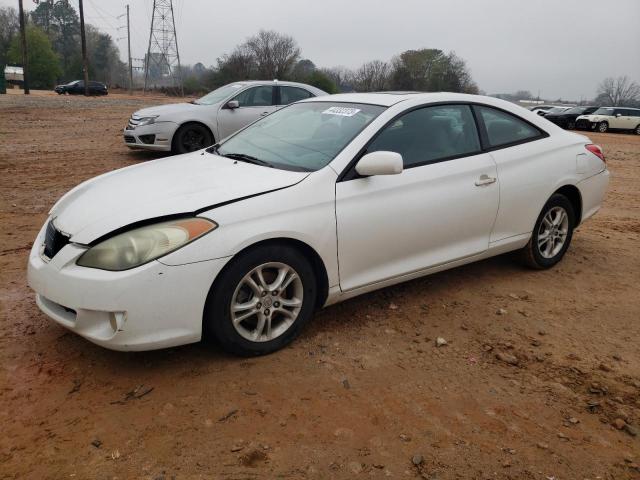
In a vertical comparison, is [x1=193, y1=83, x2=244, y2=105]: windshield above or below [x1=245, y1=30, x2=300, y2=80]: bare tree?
below

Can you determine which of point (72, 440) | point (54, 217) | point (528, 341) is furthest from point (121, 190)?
point (528, 341)

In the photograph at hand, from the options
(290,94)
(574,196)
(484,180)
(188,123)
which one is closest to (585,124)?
(290,94)

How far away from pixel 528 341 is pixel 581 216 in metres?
1.91

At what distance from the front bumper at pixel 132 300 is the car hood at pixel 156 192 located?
0.76 ft

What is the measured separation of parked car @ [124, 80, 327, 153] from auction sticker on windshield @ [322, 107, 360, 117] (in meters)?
5.88

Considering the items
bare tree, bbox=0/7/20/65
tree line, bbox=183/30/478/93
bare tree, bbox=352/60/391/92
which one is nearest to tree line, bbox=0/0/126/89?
bare tree, bbox=0/7/20/65

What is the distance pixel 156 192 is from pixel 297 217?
0.85 metres

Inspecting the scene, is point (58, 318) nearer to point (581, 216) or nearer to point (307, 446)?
point (307, 446)

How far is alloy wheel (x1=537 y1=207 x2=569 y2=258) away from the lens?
4668mm

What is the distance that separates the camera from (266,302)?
10.2ft

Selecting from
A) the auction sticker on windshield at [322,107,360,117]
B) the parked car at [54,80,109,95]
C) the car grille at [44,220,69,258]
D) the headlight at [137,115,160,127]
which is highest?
the parked car at [54,80,109,95]

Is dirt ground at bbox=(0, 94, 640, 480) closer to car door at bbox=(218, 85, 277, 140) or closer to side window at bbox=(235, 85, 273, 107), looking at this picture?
car door at bbox=(218, 85, 277, 140)

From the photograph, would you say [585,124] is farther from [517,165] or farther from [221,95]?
[517,165]

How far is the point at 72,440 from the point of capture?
245 centimetres
